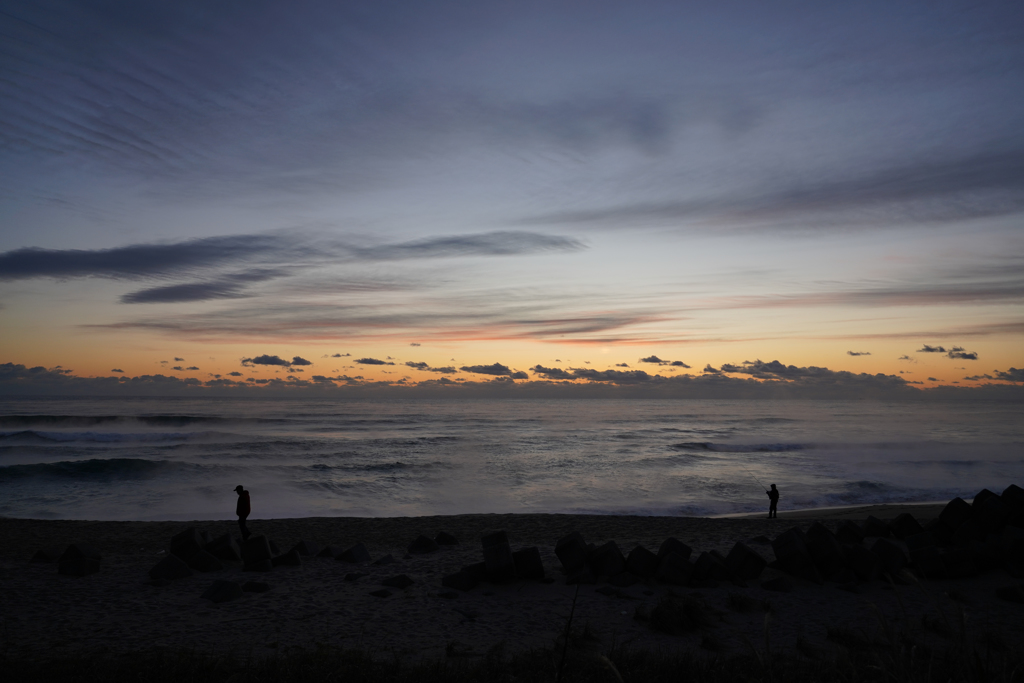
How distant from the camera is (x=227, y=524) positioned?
17375mm

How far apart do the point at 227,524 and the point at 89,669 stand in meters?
12.1

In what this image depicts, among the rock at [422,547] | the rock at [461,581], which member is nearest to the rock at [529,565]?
the rock at [461,581]

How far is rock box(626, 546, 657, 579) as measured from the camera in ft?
31.9

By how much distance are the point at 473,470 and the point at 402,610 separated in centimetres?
2360

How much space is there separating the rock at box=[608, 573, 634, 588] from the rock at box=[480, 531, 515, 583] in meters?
A: 1.62

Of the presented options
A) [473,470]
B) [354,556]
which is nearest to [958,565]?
[354,556]

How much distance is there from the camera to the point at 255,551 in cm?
1066

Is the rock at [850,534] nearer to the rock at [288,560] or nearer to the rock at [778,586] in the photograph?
the rock at [778,586]

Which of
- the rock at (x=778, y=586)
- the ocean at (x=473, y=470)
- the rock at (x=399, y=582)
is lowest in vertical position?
the ocean at (x=473, y=470)

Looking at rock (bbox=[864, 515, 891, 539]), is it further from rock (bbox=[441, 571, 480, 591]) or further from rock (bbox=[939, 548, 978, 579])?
rock (bbox=[441, 571, 480, 591])

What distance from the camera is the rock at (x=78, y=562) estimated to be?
10.1m

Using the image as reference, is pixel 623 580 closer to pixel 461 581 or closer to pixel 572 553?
pixel 572 553

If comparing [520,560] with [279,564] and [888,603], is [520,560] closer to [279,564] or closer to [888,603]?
[279,564]

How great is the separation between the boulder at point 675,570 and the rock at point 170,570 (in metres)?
7.91
